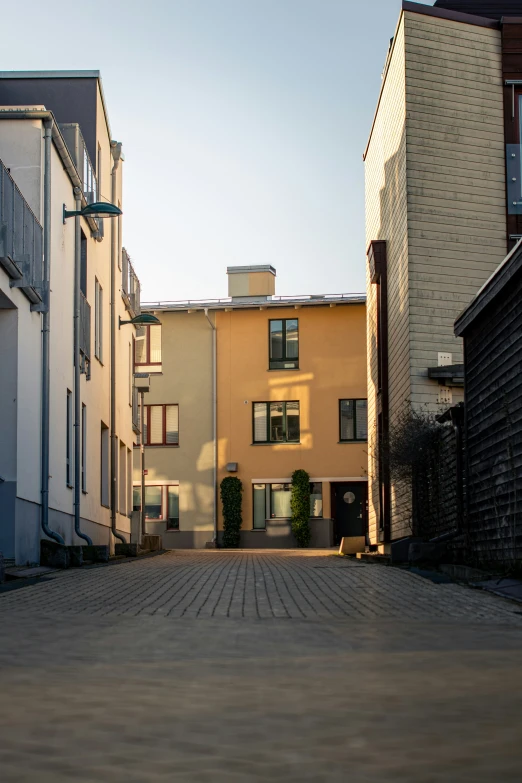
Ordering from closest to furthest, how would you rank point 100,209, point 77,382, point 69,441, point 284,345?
point 100,209, point 77,382, point 69,441, point 284,345

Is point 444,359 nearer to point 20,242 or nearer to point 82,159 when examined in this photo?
point 82,159

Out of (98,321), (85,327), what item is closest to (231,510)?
(98,321)

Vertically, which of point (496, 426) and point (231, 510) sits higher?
point (496, 426)

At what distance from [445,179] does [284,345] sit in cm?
2270

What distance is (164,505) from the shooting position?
42.1 meters

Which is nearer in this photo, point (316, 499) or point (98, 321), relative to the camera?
point (98, 321)

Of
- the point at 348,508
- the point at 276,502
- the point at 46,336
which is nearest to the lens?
the point at 46,336

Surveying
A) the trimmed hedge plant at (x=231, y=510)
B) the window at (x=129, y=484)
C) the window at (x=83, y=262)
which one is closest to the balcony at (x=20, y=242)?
the window at (x=83, y=262)

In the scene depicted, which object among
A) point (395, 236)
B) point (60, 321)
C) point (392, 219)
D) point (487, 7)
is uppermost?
point (487, 7)

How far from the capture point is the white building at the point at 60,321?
14766mm

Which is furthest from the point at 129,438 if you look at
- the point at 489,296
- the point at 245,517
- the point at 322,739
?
the point at 322,739

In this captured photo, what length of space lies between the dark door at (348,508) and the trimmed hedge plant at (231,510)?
11.6ft

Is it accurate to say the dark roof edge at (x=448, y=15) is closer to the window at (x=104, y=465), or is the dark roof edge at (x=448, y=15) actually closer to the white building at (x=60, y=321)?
the white building at (x=60, y=321)

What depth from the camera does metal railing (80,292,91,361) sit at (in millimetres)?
21188
